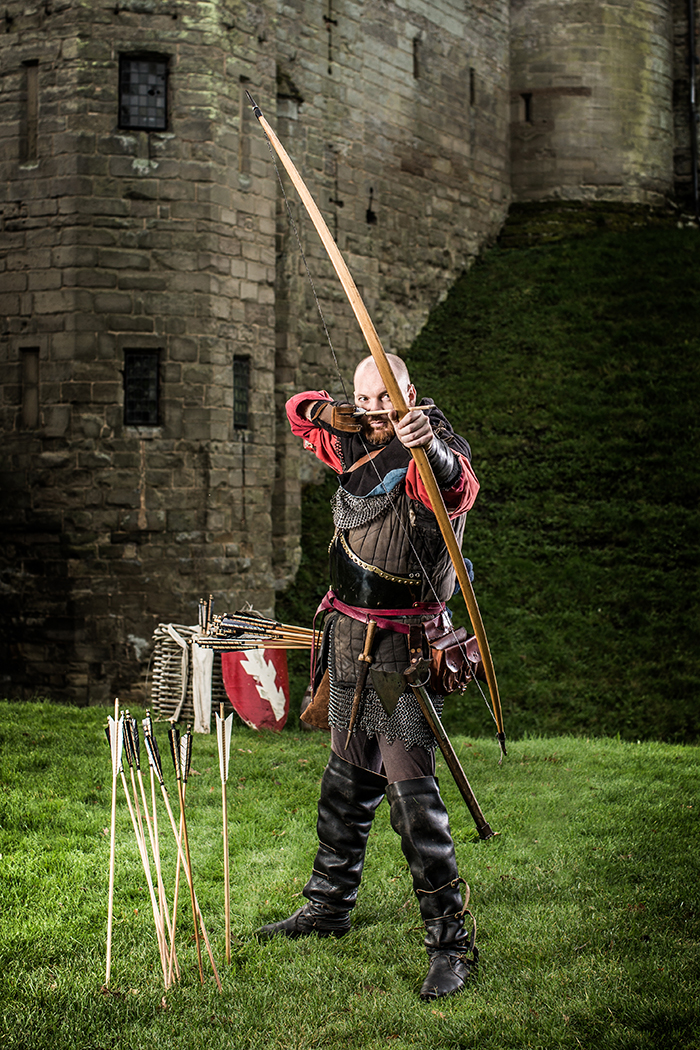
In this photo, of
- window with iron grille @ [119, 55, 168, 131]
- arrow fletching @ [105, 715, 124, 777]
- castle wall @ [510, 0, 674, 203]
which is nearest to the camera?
arrow fletching @ [105, 715, 124, 777]

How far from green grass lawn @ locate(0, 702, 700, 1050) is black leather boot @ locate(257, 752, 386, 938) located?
0.30ft

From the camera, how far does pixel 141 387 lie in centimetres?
869

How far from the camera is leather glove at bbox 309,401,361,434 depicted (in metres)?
3.67

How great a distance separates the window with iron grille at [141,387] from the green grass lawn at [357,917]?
323 centimetres

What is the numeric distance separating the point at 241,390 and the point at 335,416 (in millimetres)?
5703

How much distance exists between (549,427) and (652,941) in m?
8.96

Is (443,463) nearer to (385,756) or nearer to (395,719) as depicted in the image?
(395,719)

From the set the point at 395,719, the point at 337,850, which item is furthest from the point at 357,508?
the point at 337,850

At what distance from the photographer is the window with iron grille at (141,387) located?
8.67 metres

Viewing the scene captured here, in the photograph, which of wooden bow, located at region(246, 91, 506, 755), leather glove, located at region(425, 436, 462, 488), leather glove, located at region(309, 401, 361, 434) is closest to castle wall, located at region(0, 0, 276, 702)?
leather glove, located at region(309, 401, 361, 434)

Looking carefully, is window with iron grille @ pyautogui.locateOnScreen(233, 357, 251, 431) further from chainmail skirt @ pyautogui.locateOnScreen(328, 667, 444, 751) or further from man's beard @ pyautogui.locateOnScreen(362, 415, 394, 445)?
chainmail skirt @ pyautogui.locateOnScreen(328, 667, 444, 751)

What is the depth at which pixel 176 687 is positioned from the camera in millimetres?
7836

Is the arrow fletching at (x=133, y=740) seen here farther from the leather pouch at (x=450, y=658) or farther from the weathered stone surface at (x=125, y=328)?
the weathered stone surface at (x=125, y=328)

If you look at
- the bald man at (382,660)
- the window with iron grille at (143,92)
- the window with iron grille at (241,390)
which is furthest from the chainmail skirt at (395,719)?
the window with iron grille at (143,92)
